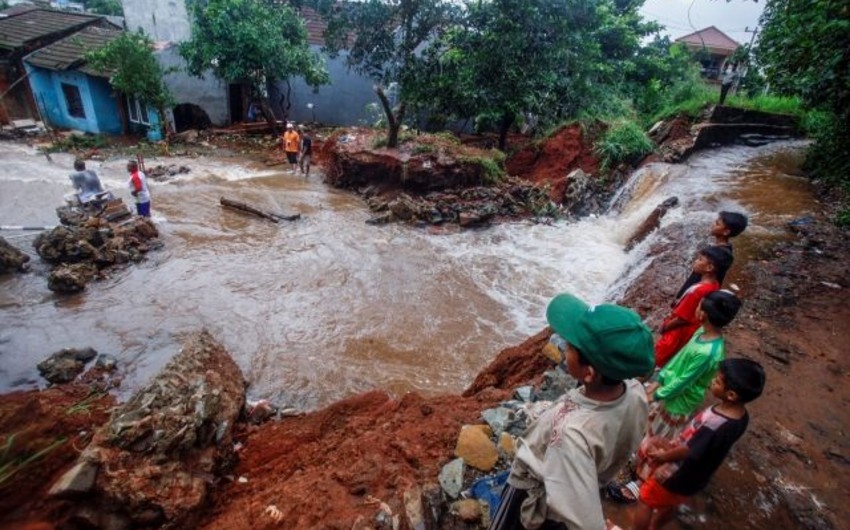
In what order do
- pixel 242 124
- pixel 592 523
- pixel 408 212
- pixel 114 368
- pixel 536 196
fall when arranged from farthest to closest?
pixel 242 124
pixel 536 196
pixel 408 212
pixel 114 368
pixel 592 523

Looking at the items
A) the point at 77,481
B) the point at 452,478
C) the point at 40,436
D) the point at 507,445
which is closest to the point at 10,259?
the point at 40,436

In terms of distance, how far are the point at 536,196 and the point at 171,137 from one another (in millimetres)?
15016

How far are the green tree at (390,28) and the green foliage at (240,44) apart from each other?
18.6 ft

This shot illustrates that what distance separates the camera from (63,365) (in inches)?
230

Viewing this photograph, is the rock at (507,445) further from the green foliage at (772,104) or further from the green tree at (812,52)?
the green foliage at (772,104)

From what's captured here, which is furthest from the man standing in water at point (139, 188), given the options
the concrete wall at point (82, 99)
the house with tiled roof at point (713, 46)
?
the house with tiled roof at point (713, 46)

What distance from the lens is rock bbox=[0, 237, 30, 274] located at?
8.02m

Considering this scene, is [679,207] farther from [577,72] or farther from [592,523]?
[592,523]

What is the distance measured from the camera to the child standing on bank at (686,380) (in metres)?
2.91

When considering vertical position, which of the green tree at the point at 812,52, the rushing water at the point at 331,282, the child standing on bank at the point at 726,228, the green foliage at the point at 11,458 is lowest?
the rushing water at the point at 331,282

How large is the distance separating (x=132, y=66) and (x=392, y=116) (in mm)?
10158

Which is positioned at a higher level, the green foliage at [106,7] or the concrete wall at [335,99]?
the green foliage at [106,7]

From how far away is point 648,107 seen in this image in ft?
59.5

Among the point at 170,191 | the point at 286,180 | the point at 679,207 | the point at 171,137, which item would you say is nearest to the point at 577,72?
→ the point at 679,207
